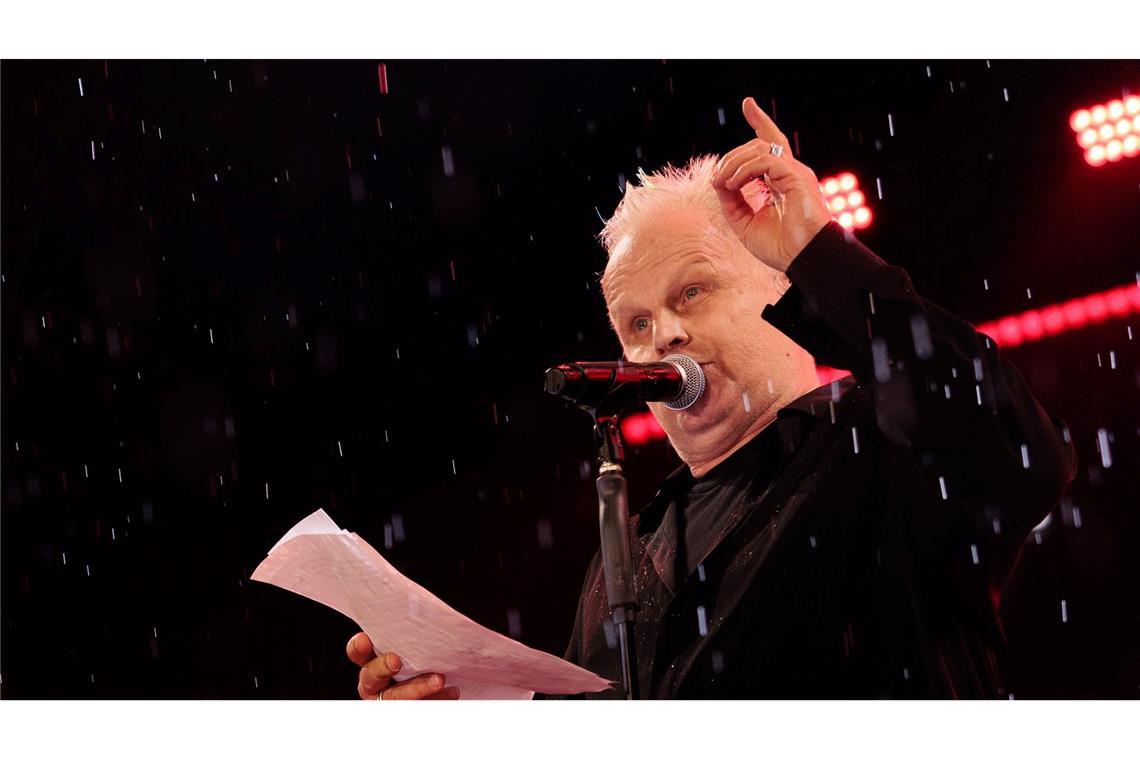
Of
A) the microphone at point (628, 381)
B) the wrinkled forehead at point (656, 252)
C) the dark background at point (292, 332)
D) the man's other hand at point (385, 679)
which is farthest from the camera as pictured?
the dark background at point (292, 332)

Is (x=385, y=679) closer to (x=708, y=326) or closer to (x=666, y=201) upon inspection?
(x=708, y=326)

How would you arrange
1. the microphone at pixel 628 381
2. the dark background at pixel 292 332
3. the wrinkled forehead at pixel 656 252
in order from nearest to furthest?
1. the microphone at pixel 628 381
2. the wrinkled forehead at pixel 656 252
3. the dark background at pixel 292 332

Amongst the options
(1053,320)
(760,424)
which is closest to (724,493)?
(760,424)

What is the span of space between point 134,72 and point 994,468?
7.15 ft

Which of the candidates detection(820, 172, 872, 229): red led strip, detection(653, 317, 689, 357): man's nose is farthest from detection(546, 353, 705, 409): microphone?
detection(820, 172, 872, 229): red led strip

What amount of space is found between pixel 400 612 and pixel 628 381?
479 millimetres

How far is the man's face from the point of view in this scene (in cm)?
234

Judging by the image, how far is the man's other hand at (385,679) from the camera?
1761mm

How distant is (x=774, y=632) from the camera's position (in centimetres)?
200

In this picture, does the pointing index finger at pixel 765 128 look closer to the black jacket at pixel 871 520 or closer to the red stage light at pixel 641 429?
the black jacket at pixel 871 520

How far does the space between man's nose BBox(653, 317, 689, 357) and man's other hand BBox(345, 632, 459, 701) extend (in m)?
0.90

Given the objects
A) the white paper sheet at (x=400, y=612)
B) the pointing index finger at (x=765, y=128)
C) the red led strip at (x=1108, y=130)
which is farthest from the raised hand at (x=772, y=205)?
the white paper sheet at (x=400, y=612)

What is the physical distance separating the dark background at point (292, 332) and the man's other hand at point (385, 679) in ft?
2.47

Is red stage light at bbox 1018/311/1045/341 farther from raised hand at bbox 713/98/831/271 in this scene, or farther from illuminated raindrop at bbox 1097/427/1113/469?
raised hand at bbox 713/98/831/271
